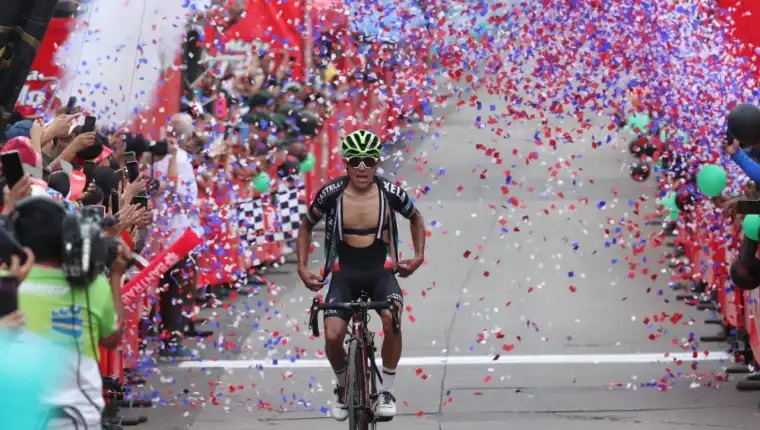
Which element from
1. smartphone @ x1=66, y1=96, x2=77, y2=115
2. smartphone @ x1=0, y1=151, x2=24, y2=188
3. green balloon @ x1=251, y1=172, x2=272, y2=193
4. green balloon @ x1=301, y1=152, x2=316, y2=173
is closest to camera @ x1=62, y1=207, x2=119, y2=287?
smartphone @ x1=0, y1=151, x2=24, y2=188

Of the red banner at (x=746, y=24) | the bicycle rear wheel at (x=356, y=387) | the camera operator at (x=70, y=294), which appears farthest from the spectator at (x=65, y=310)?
the red banner at (x=746, y=24)

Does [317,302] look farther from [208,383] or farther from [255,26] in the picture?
[255,26]

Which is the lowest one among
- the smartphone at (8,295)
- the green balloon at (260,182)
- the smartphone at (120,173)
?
the smartphone at (8,295)

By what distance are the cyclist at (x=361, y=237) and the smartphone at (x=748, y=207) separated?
2.15 metres

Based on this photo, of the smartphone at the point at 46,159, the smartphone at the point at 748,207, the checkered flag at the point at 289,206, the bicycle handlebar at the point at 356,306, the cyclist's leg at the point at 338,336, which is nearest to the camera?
the bicycle handlebar at the point at 356,306

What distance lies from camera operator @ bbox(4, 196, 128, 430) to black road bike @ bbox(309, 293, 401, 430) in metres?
3.01

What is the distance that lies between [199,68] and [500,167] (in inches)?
434

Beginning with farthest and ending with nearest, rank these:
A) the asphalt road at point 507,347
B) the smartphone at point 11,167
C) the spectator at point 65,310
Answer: the asphalt road at point 507,347
the smartphone at point 11,167
the spectator at point 65,310

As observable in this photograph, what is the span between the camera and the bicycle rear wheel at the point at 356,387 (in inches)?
344

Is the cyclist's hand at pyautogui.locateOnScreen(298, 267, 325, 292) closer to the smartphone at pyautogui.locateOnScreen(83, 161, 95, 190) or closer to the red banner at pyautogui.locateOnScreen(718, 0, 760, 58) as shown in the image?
the smartphone at pyautogui.locateOnScreen(83, 161, 95, 190)

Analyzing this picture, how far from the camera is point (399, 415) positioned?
1071cm

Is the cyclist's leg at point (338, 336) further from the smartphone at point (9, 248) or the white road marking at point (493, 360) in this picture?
the smartphone at point (9, 248)

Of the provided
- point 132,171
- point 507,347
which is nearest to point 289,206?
point 507,347

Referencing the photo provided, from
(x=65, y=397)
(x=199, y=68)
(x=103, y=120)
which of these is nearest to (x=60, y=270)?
(x=65, y=397)
